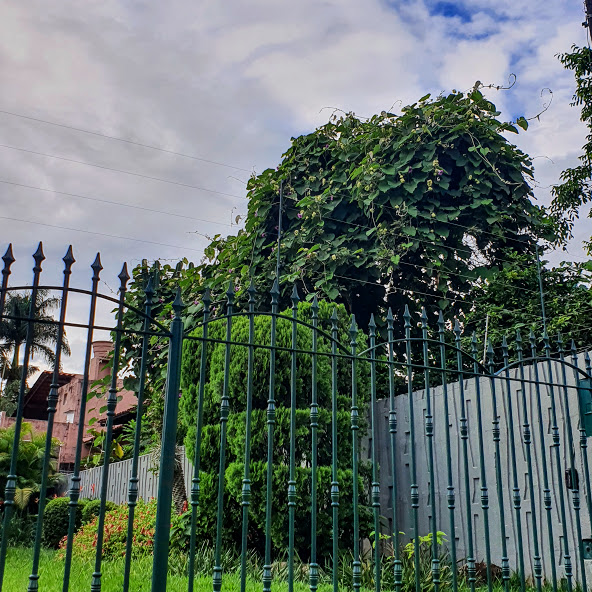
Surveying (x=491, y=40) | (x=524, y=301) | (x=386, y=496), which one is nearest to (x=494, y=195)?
(x=524, y=301)

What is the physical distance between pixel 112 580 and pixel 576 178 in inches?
365

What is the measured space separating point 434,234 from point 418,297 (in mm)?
964

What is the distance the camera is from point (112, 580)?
5.50m

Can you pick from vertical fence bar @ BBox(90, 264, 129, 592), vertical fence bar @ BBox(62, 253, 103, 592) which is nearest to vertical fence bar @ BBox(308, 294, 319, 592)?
vertical fence bar @ BBox(90, 264, 129, 592)

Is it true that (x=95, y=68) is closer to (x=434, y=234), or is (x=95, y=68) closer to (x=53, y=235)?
(x=53, y=235)

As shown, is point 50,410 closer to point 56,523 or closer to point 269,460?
point 269,460

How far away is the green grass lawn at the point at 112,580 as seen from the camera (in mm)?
5047

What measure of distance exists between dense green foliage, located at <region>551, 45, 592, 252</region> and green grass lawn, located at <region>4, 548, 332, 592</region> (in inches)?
311

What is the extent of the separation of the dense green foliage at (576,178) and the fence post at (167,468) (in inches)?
345

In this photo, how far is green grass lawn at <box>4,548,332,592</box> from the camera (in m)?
5.05

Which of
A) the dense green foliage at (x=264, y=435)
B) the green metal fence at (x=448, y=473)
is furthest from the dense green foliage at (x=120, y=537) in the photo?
the dense green foliage at (x=264, y=435)

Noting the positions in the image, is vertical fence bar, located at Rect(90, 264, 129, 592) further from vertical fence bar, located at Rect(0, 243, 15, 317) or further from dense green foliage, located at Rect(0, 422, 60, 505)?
dense green foliage, located at Rect(0, 422, 60, 505)

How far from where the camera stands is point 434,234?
9344 mm

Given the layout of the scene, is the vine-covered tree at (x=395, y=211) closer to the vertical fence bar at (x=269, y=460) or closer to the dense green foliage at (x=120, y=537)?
the dense green foliage at (x=120, y=537)
